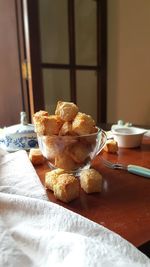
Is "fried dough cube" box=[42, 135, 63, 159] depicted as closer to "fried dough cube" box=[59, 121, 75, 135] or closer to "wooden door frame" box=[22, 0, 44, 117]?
"fried dough cube" box=[59, 121, 75, 135]

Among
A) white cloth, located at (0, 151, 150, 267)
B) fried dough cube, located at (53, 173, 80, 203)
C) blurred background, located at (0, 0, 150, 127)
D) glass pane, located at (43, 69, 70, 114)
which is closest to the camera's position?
white cloth, located at (0, 151, 150, 267)

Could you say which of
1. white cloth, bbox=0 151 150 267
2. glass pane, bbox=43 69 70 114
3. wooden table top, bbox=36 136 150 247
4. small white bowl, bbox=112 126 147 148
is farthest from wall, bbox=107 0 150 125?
white cloth, bbox=0 151 150 267

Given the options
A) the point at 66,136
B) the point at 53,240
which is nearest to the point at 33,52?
the point at 66,136

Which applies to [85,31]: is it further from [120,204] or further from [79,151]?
[120,204]

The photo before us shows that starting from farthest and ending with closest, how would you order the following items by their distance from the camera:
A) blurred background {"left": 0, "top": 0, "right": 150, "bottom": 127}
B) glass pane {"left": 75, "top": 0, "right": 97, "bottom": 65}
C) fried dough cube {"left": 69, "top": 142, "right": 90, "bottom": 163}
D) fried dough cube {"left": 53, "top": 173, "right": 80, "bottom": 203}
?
glass pane {"left": 75, "top": 0, "right": 97, "bottom": 65}
blurred background {"left": 0, "top": 0, "right": 150, "bottom": 127}
fried dough cube {"left": 69, "top": 142, "right": 90, "bottom": 163}
fried dough cube {"left": 53, "top": 173, "right": 80, "bottom": 203}

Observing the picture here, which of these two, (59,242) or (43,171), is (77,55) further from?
(59,242)

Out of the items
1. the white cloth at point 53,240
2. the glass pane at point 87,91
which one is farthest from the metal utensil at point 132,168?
the glass pane at point 87,91

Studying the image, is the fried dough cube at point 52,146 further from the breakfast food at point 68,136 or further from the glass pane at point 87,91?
the glass pane at point 87,91
